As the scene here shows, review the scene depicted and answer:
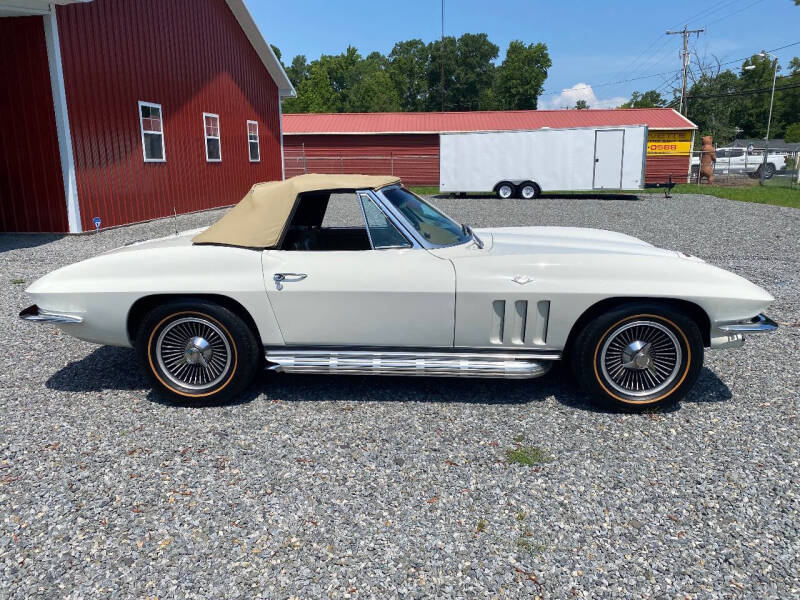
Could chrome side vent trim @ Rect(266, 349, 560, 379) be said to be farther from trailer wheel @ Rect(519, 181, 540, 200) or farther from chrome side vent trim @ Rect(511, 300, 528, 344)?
trailer wheel @ Rect(519, 181, 540, 200)

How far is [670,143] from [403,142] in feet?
46.1

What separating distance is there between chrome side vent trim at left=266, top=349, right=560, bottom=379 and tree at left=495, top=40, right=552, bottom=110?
7403 cm

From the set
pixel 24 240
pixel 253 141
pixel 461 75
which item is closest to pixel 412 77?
pixel 461 75

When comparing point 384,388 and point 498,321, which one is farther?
point 384,388

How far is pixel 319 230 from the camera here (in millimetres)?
4594

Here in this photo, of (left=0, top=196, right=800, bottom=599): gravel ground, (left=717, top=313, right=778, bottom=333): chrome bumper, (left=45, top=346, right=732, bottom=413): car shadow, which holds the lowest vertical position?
(left=0, top=196, right=800, bottom=599): gravel ground

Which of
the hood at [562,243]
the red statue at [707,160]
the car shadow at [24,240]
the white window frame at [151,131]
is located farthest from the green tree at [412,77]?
the hood at [562,243]

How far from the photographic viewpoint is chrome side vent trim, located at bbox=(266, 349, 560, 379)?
3.69m

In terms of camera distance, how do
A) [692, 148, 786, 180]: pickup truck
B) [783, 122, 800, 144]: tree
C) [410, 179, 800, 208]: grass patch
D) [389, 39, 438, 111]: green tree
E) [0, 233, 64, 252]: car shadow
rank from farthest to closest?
[389, 39, 438, 111]: green tree → [783, 122, 800, 144]: tree → [692, 148, 786, 180]: pickup truck → [410, 179, 800, 208]: grass patch → [0, 233, 64, 252]: car shadow

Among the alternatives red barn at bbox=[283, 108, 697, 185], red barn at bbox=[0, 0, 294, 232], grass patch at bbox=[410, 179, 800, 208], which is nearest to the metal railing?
red barn at bbox=[283, 108, 697, 185]

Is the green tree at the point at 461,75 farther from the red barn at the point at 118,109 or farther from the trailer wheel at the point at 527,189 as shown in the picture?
the red barn at the point at 118,109

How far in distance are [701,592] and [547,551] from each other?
0.59m

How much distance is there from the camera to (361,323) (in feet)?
12.5

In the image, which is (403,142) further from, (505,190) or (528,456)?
(528,456)
